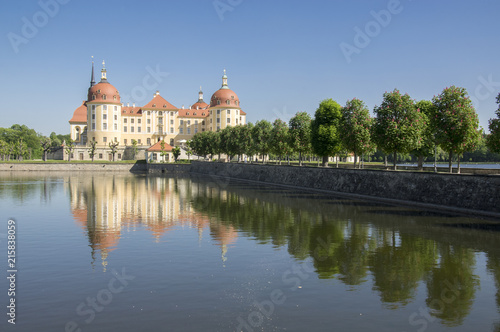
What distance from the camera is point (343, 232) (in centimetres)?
2452

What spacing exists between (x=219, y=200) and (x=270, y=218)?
42.4 feet

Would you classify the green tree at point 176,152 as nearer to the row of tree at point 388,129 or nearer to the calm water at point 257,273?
the row of tree at point 388,129

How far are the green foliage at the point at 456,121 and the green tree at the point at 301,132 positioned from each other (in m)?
26.5

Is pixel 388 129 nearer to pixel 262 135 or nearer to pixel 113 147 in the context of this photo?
pixel 262 135

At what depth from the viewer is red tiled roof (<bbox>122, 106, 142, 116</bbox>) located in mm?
145625

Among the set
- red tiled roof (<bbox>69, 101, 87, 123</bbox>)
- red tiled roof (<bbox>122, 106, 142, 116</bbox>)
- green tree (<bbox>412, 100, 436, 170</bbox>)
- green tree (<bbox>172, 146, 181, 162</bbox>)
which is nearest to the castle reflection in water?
green tree (<bbox>412, 100, 436, 170</bbox>)

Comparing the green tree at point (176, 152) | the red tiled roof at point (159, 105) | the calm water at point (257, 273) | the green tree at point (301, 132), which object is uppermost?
the red tiled roof at point (159, 105)

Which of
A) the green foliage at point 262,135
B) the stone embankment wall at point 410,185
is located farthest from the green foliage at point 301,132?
the green foliage at point 262,135

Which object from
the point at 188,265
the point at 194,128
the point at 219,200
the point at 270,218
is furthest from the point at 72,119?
the point at 188,265

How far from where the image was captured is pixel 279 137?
2857 inches

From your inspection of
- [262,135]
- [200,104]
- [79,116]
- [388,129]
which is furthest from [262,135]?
[79,116]

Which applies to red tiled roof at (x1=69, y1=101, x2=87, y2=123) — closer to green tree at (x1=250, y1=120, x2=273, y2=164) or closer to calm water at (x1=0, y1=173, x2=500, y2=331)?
green tree at (x1=250, y1=120, x2=273, y2=164)

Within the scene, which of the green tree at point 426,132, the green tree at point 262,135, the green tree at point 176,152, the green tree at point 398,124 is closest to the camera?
the green tree at point 398,124

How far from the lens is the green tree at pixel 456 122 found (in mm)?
40312
